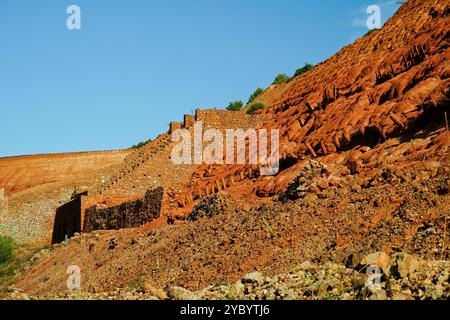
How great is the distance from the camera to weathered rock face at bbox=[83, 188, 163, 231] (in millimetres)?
21016

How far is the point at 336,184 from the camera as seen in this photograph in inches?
519

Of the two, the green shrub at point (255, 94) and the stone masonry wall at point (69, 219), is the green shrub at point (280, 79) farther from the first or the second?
the stone masonry wall at point (69, 219)

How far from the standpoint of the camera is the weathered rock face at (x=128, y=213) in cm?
2102

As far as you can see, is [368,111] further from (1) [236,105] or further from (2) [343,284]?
(1) [236,105]

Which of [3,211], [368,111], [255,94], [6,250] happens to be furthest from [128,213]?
[255,94]

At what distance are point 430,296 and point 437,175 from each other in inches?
184

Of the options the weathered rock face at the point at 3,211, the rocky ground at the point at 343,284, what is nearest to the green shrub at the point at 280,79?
the weathered rock face at the point at 3,211

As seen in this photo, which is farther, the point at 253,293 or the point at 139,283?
the point at 139,283

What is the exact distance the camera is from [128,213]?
22.1m

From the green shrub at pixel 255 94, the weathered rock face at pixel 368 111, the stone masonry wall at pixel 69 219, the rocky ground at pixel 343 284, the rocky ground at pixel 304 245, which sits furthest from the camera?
the green shrub at pixel 255 94

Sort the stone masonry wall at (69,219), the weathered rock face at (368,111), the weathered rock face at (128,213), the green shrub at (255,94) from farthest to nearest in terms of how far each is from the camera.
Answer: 1. the green shrub at (255,94)
2. the stone masonry wall at (69,219)
3. the weathered rock face at (128,213)
4. the weathered rock face at (368,111)

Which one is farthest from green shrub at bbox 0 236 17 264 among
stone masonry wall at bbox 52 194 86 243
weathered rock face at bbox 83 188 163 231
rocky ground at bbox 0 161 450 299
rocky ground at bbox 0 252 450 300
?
rocky ground at bbox 0 252 450 300

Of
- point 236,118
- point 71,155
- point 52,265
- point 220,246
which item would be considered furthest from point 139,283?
point 71,155
